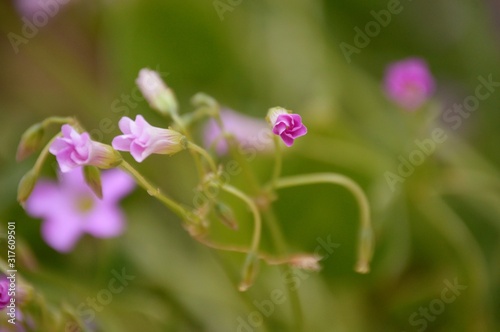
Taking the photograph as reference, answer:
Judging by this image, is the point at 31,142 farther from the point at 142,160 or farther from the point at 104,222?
Answer: the point at 104,222

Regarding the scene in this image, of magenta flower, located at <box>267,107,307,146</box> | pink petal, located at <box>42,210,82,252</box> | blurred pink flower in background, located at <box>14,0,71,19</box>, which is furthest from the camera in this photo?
blurred pink flower in background, located at <box>14,0,71,19</box>

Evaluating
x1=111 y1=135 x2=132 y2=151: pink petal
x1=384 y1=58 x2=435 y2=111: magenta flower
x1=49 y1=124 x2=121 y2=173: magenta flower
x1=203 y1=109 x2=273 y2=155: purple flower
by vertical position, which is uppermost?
x1=111 y1=135 x2=132 y2=151: pink petal

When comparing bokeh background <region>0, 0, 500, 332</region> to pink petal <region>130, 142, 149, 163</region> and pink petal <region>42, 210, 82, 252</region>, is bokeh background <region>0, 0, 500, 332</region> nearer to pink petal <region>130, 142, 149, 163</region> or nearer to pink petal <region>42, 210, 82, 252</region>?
pink petal <region>42, 210, 82, 252</region>

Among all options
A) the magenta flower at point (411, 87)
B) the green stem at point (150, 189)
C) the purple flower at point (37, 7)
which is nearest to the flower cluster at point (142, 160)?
the green stem at point (150, 189)

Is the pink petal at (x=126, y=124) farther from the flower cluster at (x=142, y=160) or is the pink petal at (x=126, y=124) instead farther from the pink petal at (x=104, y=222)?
the pink petal at (x=104, y=222)

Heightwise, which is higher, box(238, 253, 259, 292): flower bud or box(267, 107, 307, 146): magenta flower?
box(267, 107, 307, 146): magenta flower

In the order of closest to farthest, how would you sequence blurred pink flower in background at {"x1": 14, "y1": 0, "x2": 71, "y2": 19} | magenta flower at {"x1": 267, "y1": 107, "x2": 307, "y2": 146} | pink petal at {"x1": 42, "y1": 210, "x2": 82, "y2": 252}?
magenta flower at {"x1": 267, "y1": 107, "x2": 307, "y2": 146}, pink petal at {"x1": 42, "y1": 210, "x2": 82, "y2": 252}, blurred pink flower in background at {"x1": 14, "y1": 0, "x2": 71, "y2": 19}

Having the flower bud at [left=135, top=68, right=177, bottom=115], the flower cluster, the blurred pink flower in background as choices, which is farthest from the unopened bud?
the blurred pink flower in background
